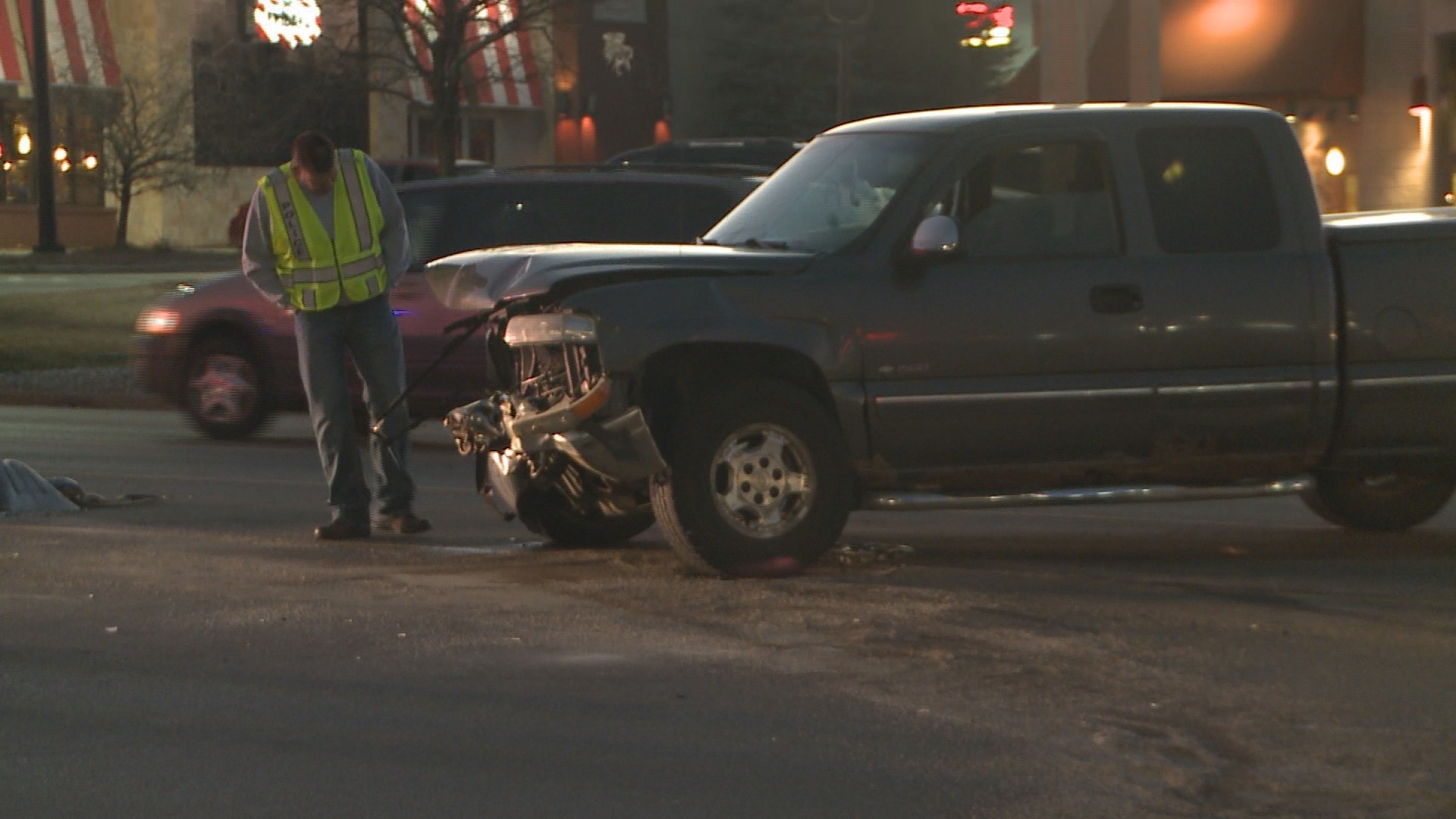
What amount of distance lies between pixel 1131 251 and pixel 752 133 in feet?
157

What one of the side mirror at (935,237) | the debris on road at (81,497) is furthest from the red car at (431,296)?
the side mirror at (935,237)

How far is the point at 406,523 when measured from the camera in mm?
9977

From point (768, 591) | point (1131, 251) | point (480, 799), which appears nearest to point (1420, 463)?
point (1131, 251)

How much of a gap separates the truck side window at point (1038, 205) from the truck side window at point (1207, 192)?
24cm

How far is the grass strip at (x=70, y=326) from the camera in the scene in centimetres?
2170

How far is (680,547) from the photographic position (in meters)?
8.43

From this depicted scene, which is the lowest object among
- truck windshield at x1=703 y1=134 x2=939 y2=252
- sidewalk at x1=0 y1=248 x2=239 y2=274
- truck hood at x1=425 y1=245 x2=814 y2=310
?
sidewalk at x1=0 y1=248 x2=239 y2=274

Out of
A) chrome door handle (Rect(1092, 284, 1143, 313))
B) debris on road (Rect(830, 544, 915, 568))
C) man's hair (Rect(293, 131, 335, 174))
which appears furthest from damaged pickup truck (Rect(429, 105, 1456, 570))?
man's hair (Rect(293, 131, 335, 174))

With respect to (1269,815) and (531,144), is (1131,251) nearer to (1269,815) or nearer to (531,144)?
(1269,815)

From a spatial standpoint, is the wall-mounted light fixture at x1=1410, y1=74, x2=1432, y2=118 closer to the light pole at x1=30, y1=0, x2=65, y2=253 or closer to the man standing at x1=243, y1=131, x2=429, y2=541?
the man standing at x1=243, y1=131, x2=429, y2=541

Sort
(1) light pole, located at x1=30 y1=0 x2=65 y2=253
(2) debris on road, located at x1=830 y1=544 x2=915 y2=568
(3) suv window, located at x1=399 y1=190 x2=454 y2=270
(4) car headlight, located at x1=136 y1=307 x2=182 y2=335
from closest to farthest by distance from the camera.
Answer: (2) debris on road, located at x1=830 y1=544 x2=915 y2=568, (3) suv window, located at x1=399 y1=190 x2=454 y2=270, (4) car headlight, located at x1=136 y1=307 x2=182 y2=335, (1) light pole, located at x1=30 y1=0 x2=65 y2=253

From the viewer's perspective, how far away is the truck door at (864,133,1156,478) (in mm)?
8625

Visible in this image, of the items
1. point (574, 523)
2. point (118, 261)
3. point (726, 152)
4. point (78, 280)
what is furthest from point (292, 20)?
point (574, 523)

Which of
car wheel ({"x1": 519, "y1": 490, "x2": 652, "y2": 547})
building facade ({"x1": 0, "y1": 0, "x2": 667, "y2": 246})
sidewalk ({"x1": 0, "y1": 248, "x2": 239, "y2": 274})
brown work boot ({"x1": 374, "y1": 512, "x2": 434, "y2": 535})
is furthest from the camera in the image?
building facade ({"x1": 0, "y1": 0, "x2": 667, "y2": 246})
